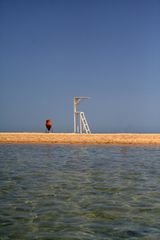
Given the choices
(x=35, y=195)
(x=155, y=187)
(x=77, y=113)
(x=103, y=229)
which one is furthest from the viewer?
(x=77, y=113)

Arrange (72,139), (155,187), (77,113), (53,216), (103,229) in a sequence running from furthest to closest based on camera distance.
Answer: (77,113) < (72,139) < (155,187) < (53,216) < (103,229)

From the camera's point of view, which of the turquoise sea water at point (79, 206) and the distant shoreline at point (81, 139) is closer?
the turquoise sea water at point (79, 206)

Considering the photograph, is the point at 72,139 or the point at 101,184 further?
the point at 72,139

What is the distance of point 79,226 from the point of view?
6.55 metres

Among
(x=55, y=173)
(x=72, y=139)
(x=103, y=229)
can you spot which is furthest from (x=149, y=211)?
(x=72, y=139)

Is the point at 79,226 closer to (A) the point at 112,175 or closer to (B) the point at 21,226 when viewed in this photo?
(B) the point at 21,226

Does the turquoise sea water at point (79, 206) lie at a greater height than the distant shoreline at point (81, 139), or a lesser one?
lesser

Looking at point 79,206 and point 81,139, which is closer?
point 79,206

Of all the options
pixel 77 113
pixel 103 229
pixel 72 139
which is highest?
pixel 77 113

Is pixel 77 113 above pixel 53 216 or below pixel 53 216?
above

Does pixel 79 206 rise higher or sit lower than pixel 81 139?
lower

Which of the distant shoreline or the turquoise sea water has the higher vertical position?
the distant shoreline

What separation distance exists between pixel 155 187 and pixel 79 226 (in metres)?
4.75

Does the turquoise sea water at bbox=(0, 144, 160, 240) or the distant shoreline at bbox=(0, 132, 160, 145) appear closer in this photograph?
the turquoise sea water at bbox=(0, 144, 160, 240)
